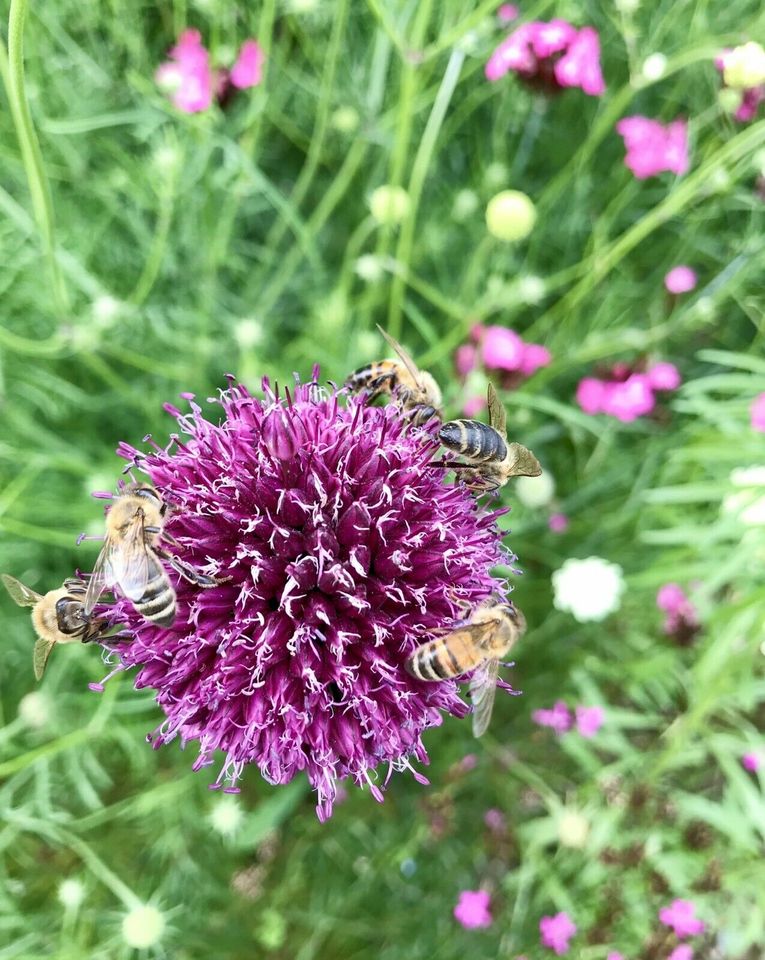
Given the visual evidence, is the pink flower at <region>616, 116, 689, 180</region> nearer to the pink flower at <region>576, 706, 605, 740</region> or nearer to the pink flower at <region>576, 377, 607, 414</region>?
the pink flower at <region>576, 377, 607, 414</region>

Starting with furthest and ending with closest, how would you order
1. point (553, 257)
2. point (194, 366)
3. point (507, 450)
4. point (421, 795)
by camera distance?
1. point (553, 257)
2. point (421, 795)
3. point (194, 366)
4. point (507, 450)

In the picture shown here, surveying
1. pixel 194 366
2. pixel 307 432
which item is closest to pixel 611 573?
pixel 307 432

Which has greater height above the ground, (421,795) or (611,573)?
(611,573)

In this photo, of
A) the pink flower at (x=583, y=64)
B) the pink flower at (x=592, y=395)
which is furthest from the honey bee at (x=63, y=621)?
the pink flower at (x=583, y=64)

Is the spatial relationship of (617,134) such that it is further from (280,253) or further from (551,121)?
(280,253)

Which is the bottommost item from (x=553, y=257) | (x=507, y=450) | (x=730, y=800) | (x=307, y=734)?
(x=730, y=800)

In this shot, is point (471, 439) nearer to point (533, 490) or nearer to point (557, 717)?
point (533, 490)
